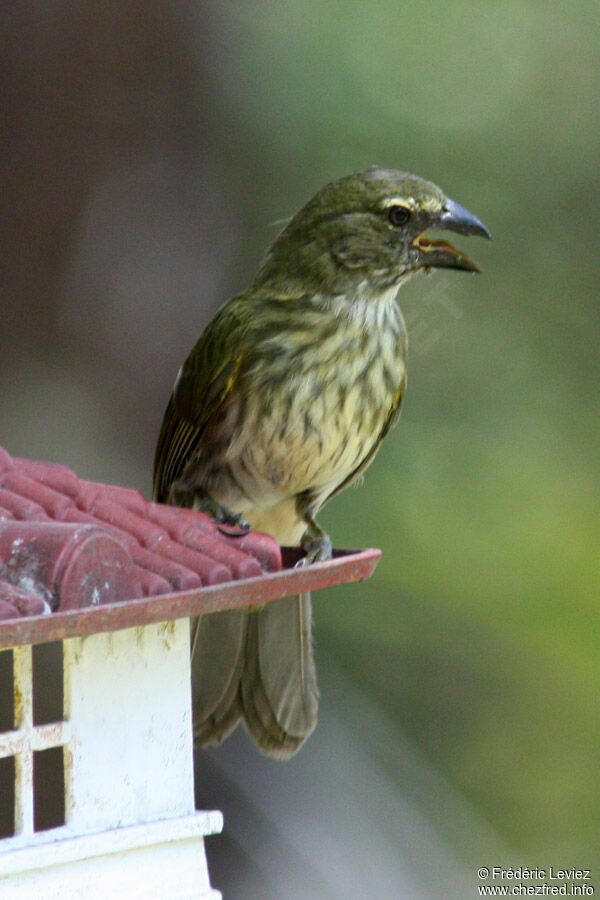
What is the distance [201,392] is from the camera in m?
→ 3.29

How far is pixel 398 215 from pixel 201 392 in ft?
1.99

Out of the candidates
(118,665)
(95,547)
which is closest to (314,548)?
(118,665)

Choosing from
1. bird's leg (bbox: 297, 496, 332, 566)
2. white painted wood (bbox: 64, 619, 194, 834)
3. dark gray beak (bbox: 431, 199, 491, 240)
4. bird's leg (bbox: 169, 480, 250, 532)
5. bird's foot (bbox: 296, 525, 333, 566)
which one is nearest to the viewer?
white painted wood (bbox: 64, 619, 194, 834)

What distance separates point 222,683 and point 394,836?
2292 millimetres

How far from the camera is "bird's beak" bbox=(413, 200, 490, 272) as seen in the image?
10.6ft

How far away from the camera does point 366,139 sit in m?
5.26

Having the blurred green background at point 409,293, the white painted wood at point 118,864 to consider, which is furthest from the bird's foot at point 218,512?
the blurred green background at point 409,293

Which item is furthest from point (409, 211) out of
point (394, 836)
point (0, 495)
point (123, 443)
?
point (394, 836)

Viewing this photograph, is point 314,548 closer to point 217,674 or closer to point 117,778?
point 217,674

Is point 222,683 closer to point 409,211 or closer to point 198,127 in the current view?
point 409,211

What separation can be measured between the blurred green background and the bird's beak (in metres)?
1.54

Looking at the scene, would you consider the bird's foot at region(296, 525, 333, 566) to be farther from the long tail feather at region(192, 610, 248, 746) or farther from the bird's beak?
the bird's beak

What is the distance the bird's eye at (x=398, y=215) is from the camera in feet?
10.8

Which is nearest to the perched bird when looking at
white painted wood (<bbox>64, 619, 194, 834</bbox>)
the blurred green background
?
white painted wood (<bbox>64, 619, 194, 834</bbox>)
